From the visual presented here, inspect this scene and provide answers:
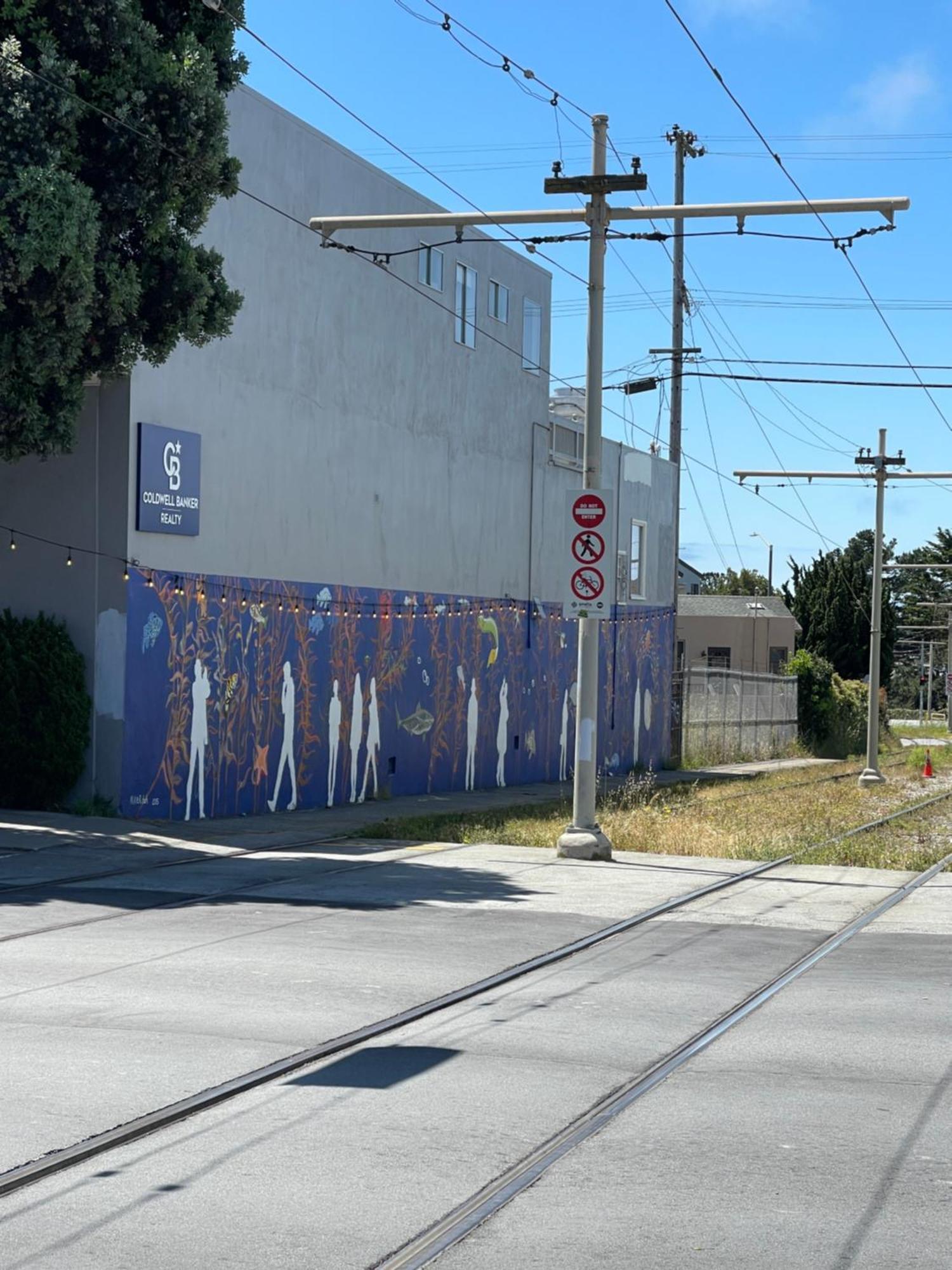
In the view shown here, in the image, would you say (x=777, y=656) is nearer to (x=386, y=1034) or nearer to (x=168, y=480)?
(x=168, y=480)

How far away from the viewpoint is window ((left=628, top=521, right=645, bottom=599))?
1483 inches

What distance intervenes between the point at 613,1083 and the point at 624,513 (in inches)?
1177

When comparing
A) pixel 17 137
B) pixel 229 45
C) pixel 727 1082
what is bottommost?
pixel 727 1082

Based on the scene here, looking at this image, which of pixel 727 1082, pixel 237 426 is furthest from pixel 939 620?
pixel 727 1082

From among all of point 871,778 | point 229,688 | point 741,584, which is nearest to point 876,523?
point 871,778

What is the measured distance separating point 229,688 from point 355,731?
148 inches

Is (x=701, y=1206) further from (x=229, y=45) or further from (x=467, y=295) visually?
(x=467, y=295)

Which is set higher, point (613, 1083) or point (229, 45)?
point (229, 45)

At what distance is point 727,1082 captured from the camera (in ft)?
25.0

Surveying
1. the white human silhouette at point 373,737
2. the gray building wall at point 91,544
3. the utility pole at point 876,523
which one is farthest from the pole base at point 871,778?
the gray building wall at point 91,544

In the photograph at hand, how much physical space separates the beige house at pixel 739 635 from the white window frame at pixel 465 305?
3571cm

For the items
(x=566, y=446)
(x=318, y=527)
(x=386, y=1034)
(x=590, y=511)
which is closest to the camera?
(x=386, y=1034)

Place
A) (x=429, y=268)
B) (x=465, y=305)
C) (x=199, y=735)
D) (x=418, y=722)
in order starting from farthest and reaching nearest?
(x=465, y=305) → (x=429, y=268) → (x=418, y=722) → (x=199, y=735)

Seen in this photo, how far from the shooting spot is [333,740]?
24.9 metres
